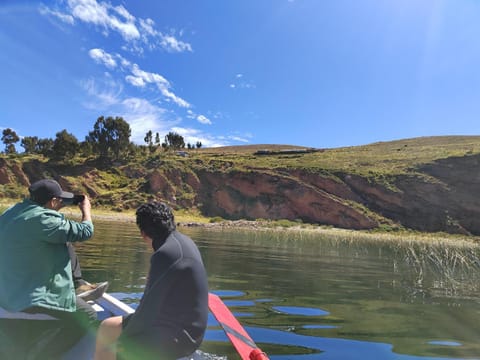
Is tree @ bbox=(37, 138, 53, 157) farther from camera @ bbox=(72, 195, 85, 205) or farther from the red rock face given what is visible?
camera @ bbox=(72, 195, 85, 205)

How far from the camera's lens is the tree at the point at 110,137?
83.5 metres

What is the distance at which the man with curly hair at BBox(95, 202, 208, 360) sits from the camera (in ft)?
10.7

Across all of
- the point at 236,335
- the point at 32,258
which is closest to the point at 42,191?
the point at 32,258

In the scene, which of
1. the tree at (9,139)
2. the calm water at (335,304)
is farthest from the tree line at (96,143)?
the calm water at (335,304)

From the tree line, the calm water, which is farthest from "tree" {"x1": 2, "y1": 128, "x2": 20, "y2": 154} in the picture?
the calm water

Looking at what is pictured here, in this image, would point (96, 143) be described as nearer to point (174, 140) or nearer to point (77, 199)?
point (174, 140)

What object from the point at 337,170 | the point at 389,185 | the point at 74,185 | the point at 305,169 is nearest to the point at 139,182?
the point at 74,185

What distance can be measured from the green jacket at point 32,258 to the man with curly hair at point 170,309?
45.4 inches

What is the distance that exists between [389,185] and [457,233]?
12.7 meters

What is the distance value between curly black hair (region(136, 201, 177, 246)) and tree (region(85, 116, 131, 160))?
84.7m

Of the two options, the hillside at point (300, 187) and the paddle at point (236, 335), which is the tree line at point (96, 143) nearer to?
the hillside at point (300, 187)

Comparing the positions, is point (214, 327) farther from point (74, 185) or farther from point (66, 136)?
point (66, 136)

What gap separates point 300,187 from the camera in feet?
219

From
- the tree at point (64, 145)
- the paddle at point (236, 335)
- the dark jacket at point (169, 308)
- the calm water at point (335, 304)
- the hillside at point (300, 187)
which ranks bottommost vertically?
the calm water at point (335, 304)
